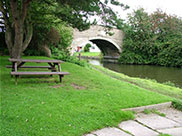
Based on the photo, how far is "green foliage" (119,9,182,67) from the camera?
27905 millimetres

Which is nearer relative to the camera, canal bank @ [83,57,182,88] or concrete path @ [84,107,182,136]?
concrete path @ [84,107,182,136]

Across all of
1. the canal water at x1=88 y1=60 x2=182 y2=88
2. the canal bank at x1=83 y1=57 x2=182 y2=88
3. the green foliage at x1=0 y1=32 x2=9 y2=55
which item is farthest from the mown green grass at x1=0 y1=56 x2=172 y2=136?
the green foliage at x1=0 y1=32 x2=9 y2=55

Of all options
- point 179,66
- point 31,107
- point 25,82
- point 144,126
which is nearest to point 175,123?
point 144,126

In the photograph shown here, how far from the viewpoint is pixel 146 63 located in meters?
28.7

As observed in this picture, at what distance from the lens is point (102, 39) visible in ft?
95.4

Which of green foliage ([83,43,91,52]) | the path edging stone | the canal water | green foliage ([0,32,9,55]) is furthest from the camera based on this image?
green foliage ([83,43,91,52])

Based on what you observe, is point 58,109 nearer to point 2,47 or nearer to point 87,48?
point 2,47

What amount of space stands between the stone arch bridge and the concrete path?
690 inches

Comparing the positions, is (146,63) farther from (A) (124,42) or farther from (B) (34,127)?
(B) (34,127)

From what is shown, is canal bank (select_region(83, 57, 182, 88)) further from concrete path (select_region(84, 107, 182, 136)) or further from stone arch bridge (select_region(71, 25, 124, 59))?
concrete path (select_region(84, 107, 182, 136))

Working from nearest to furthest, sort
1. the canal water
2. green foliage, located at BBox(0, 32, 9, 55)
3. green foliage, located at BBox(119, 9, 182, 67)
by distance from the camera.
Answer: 1. the canal water
2. green foliage, located at BBox(0, 32, 9, 55)
3. green foliage, located at BBox(119, 9, 182, 67)

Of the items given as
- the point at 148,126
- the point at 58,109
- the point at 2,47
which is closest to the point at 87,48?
the point at 2,47

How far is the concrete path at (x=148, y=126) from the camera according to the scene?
317 cm

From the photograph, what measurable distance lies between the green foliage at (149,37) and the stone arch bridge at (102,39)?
1.38 m
